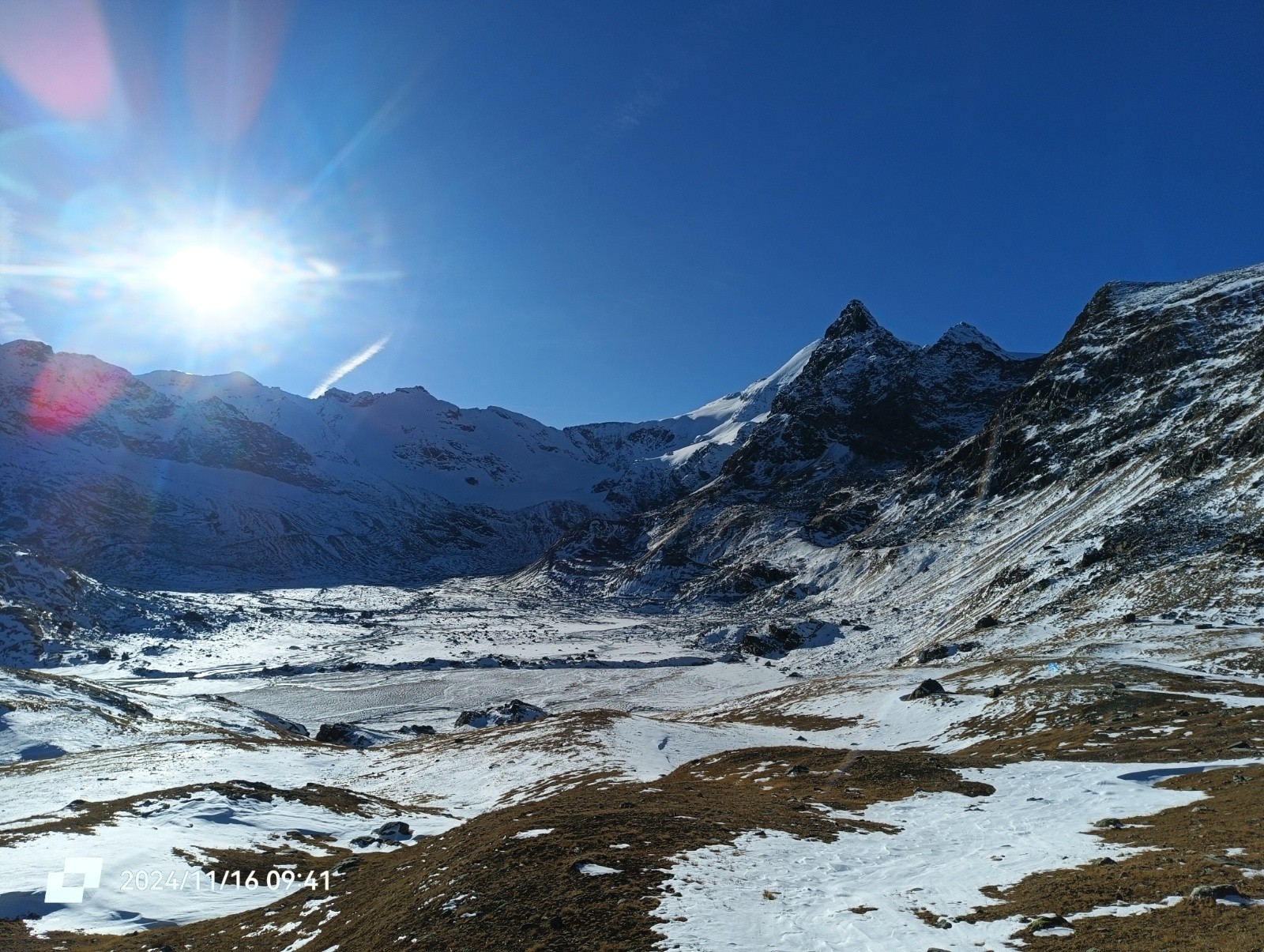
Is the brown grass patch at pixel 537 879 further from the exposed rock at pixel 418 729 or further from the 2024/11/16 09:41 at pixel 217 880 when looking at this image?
the exposed rock at pixel 418 729

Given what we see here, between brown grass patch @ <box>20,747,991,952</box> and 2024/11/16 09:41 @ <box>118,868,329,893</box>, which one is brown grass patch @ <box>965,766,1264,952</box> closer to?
brown grass patch @ <box>20,747,991,952</box>

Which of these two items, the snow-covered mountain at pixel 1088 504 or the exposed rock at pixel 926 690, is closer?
the exposed rock at pixel 926 690

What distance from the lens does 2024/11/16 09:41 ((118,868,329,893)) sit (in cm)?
2252

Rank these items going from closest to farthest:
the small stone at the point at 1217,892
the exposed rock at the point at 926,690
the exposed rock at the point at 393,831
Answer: the small stone at the point at 1217,892 → the exposed rock at the point at 393,831 → the exposed rock at the point at 926,690

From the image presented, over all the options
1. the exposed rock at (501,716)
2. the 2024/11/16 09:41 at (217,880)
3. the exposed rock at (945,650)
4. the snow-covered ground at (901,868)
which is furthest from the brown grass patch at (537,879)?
the exposed rock at (501,716)

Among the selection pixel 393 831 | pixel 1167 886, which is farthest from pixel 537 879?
pixel 393 831

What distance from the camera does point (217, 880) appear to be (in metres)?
23.4

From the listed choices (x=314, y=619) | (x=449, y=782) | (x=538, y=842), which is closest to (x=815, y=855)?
(x=538, y=842)

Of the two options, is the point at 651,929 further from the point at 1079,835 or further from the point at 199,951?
the point at 1079,835

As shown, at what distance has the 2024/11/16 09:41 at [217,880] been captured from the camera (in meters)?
22.5

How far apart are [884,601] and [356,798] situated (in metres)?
106

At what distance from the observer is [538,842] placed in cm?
1891

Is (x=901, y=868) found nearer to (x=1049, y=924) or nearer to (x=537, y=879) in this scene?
(x=1049, y=924)

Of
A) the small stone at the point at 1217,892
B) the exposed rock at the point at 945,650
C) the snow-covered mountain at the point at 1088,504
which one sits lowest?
the exposed rock at the point at 945,650
